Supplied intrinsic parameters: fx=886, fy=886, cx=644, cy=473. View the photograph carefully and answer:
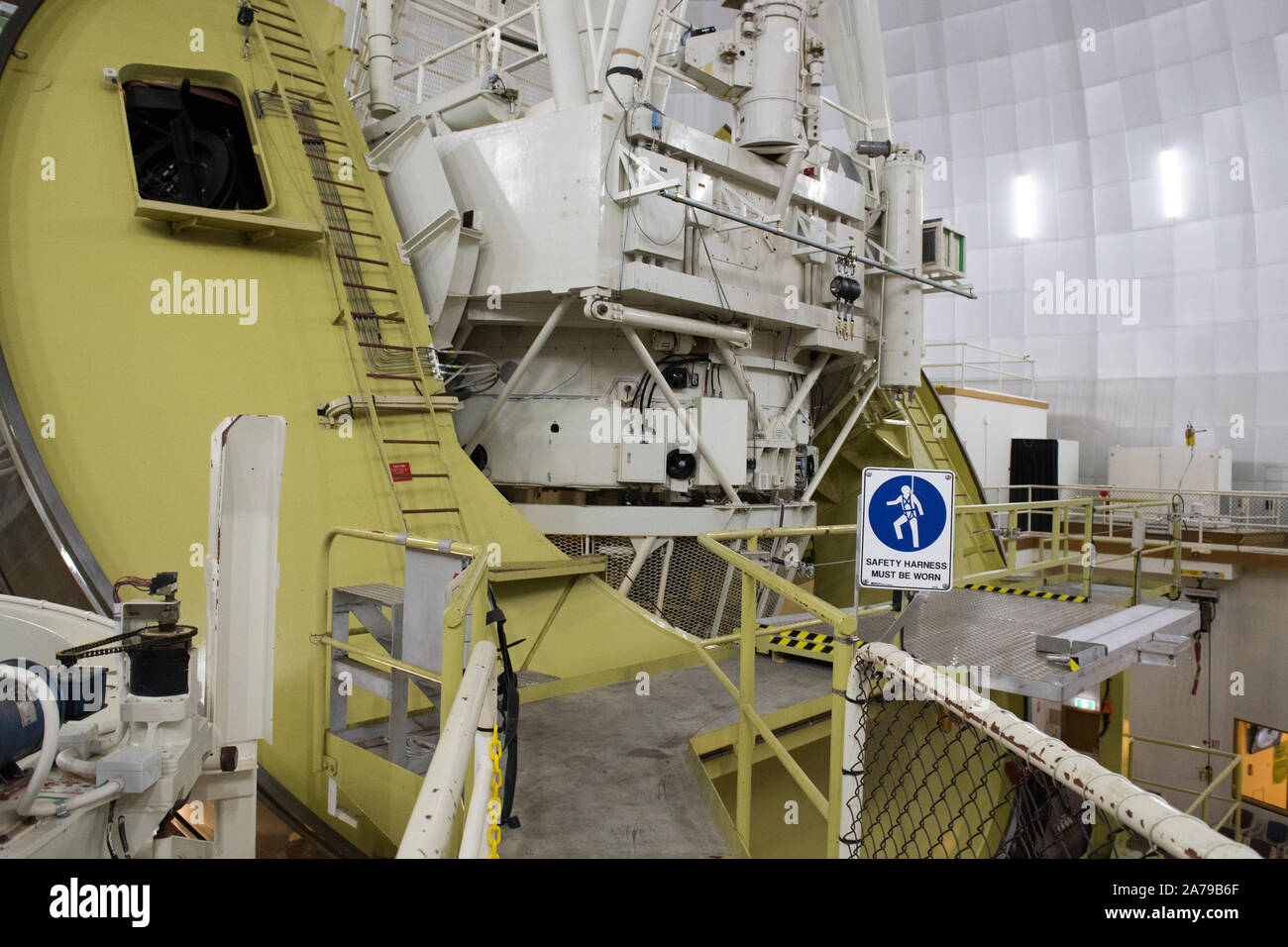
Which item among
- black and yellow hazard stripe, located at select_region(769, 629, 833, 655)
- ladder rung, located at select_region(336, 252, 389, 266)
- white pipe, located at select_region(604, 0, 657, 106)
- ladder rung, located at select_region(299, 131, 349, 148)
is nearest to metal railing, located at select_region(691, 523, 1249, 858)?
black and yellow hazard stripe, located at select_region(769, 629, 833, 655)

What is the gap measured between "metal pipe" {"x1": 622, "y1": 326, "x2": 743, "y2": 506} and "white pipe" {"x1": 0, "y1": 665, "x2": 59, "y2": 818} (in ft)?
17.0

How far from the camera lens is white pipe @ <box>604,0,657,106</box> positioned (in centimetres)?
673

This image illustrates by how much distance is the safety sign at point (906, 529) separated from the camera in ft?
12.9

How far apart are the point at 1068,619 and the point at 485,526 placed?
4538mm

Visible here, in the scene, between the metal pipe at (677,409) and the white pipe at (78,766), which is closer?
the white pipe at (78,766)

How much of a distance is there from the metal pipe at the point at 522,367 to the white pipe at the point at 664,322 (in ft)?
1.21

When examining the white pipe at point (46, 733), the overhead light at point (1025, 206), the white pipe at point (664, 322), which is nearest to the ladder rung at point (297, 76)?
the white pipe at point (664, 322)

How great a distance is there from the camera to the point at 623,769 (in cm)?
427

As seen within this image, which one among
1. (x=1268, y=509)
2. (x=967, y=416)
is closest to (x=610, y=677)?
(x=967, y=416)

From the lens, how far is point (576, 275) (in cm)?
665

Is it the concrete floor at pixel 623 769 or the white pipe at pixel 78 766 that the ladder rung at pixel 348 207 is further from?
the white pipe at pixel 78 766

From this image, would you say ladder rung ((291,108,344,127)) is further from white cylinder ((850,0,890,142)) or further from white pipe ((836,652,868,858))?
white pipe ((836,652,868,858))

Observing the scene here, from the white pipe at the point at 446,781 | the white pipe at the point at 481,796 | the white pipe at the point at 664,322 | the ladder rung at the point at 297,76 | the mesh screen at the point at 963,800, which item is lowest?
the mesh screen at the point at 963,800

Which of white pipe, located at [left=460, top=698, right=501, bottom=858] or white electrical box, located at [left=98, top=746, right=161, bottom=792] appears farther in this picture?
white electrical box, located at [left=98, top=746, right=161, bottom=792]
